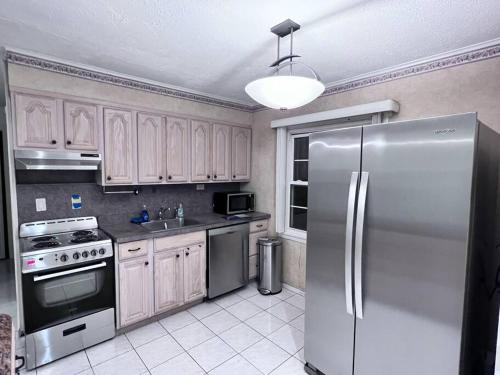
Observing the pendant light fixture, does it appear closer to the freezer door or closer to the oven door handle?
the freezer door

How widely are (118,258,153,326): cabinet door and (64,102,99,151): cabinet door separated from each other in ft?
3.75

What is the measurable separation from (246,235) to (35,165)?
87.0 inches

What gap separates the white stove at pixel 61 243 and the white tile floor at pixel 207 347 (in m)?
0.79

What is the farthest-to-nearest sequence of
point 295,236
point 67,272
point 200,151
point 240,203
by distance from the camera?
1. point 240,203
2. point 295,236
3. point 200,151
4. point 67,272

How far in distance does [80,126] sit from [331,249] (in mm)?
2383

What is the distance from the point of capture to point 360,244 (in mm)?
1612

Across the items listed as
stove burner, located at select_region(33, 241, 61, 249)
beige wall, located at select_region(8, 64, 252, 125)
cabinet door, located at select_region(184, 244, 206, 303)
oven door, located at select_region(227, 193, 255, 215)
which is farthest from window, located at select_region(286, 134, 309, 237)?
stove burner, located at select_region(33, 241, 61, 249)

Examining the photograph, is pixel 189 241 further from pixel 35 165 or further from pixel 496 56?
pixel 496 56

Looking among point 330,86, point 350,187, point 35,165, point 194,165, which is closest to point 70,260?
point 35,165

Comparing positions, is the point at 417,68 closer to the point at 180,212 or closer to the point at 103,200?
the point at 180,212

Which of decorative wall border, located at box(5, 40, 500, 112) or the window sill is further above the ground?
decorative wall border, located at box(5, 40, 500, 112)

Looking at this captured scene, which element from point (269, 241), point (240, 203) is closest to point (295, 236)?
point (269, 241)

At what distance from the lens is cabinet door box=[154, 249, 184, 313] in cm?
262

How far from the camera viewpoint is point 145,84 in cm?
282
